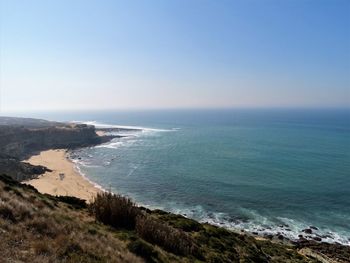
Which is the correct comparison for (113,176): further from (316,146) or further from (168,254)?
(316,146)

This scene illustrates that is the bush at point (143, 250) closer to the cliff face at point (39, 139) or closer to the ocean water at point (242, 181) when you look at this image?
the ocean water at point (242, 181)

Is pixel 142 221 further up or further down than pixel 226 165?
further up

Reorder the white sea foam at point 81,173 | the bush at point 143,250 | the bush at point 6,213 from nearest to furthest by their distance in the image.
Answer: the bush at point 6,213, the bush at point 143,250, the white sea foam at point 81,173

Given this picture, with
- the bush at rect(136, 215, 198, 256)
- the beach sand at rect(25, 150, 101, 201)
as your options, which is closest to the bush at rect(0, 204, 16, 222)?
the bush at rect(136, 215, 198, 256)

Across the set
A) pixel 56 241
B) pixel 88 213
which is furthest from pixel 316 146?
pixel 56 241

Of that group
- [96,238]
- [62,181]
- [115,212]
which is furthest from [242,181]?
[96,238]

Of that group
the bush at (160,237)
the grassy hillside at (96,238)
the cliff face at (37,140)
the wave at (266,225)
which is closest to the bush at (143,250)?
the grassy hillside at (96,238)

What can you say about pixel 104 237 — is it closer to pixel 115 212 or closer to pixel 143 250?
pixel 143 250
